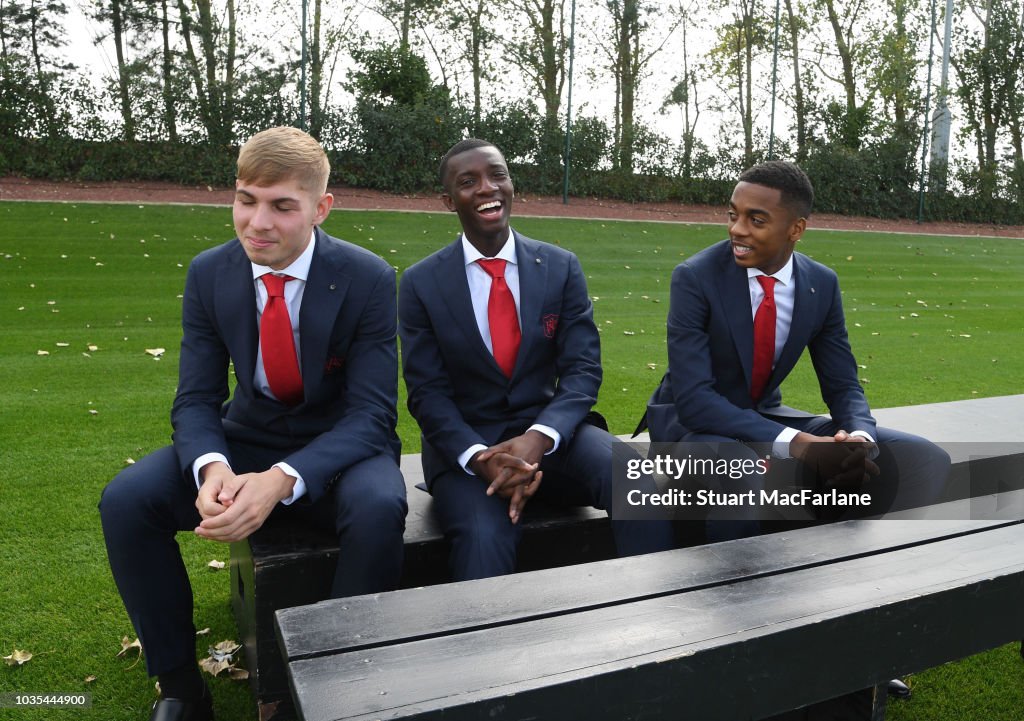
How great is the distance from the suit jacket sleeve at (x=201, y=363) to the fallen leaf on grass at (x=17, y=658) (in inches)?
36.2

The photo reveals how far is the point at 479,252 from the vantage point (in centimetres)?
350

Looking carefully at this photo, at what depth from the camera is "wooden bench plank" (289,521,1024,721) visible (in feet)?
5.65

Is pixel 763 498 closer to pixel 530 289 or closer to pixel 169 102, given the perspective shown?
pixel 530 289

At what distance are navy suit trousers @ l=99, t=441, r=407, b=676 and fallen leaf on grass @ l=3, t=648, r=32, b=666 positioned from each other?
625mm

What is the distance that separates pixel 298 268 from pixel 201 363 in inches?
18.4

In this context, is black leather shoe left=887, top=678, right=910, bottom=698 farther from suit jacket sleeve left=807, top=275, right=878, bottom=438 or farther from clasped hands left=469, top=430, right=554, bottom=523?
clasped hands left=469, top=430, right=554, bottom=523

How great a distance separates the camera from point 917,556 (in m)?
2.48

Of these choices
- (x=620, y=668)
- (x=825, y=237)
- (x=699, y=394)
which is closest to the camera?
(x=620, y=668)

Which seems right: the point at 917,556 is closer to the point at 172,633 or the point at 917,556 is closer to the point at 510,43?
the point at 172,633

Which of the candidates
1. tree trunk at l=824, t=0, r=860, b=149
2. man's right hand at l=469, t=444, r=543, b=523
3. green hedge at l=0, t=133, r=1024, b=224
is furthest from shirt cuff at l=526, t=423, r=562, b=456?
tree trunk at l=824, t=0, r=860, b=149

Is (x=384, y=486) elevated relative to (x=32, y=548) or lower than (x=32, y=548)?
elevated

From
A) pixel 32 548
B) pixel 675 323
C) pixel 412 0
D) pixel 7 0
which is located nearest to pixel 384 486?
pixel 675 323

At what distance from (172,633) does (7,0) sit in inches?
723

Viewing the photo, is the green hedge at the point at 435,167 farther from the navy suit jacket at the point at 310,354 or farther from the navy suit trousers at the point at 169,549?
the navy suit trousers at the point at 169,549
